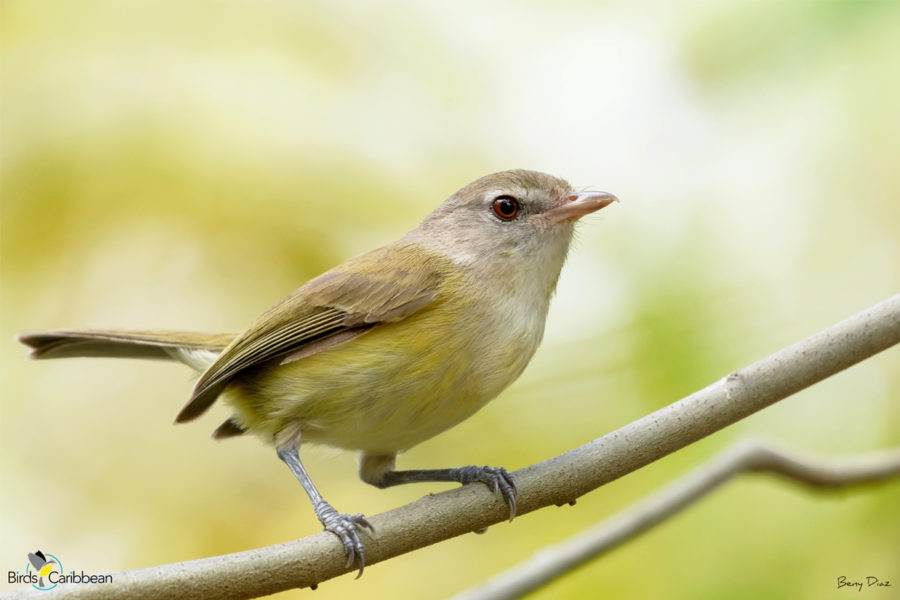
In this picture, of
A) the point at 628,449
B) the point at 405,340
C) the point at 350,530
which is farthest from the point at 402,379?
the point at 628,449

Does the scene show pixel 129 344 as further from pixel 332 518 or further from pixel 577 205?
pixel 577 205

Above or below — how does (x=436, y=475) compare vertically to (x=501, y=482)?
above
